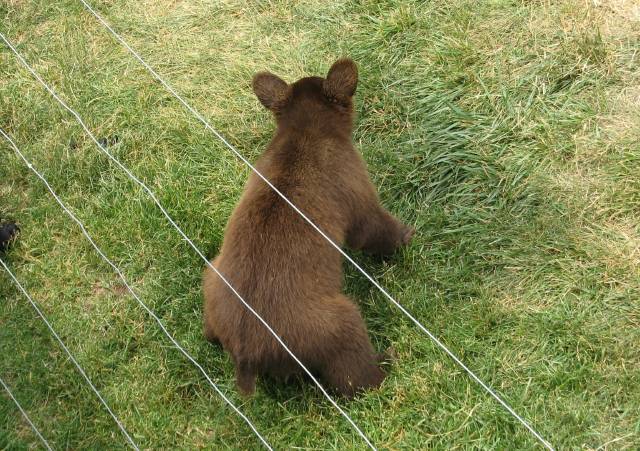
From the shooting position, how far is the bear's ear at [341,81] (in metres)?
5.02

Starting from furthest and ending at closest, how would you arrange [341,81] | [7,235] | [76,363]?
[7,235] → [341,81] → [76,363]

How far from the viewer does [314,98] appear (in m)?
5.18

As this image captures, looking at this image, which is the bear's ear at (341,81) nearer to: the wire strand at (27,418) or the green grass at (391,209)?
the green grass at (391,209)

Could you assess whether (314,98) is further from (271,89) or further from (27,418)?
(27,418)

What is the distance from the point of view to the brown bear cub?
4.38 metres

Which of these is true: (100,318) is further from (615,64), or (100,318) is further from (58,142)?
(615,64)

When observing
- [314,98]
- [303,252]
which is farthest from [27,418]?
[314,98]

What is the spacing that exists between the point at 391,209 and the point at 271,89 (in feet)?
4.07

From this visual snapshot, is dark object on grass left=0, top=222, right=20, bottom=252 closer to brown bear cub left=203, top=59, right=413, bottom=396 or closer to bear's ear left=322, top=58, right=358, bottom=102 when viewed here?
brown bear cub left=203, top=59, right=413, bottom=396

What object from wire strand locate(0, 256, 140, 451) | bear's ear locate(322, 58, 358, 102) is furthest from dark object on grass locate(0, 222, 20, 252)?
bear's ear locate(322, 58, 358, 102)

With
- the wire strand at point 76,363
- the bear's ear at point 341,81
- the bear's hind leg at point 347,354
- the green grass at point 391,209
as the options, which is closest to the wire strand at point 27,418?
the green grass at point 391,209

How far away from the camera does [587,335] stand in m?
4.67

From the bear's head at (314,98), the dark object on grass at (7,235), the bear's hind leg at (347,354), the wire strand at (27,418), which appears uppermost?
the bear's head at (314,98)

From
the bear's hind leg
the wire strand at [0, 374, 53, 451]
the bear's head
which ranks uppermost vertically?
the bear's head
